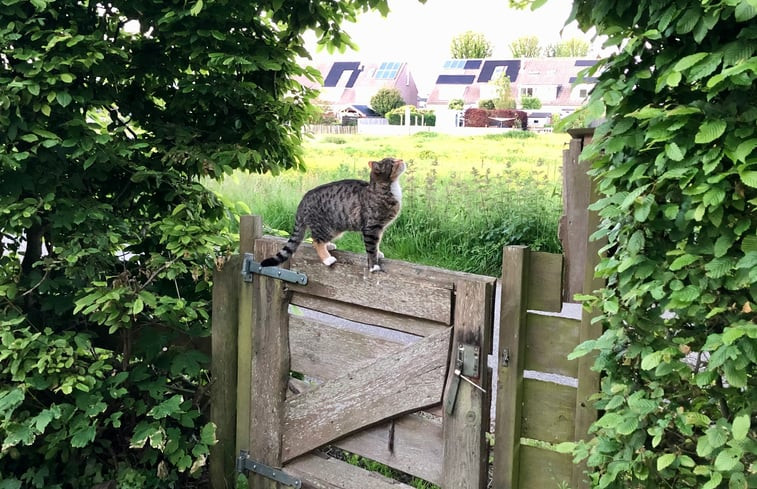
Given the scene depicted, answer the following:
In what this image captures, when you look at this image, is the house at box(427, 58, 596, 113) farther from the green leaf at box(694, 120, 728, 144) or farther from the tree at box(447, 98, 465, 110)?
the green leaf at box(694, 120, 728, 144)

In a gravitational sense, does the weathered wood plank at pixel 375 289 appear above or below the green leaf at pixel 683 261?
below

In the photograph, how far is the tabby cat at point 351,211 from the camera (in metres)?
3.05

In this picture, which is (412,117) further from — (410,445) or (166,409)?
(410,445)

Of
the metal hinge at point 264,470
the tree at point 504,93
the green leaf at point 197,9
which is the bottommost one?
the metal hinge at point 264,470

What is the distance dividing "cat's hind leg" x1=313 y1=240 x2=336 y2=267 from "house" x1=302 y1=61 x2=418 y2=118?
9.88 metres

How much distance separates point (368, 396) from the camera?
9.63 feet

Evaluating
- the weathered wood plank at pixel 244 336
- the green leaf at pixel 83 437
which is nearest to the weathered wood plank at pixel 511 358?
the weathered wood plank at pixel 244 336

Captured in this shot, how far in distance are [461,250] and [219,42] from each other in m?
4.66

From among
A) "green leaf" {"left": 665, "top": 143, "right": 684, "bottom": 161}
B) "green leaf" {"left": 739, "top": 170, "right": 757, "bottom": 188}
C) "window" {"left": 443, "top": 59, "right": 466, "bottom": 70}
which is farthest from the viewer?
"window" {"left": 443, "top": 59, "right": 466, "bottom": 70}

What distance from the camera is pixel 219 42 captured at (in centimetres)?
321

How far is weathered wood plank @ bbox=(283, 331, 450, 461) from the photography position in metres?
2.74

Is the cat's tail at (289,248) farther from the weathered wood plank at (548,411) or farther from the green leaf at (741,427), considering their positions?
the green leaf at (741,427)

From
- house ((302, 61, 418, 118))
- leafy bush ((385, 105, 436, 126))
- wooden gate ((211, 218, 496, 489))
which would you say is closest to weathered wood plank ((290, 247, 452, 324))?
wooden gate ((211, 218, 496, 489))

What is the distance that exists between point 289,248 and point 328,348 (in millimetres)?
506
